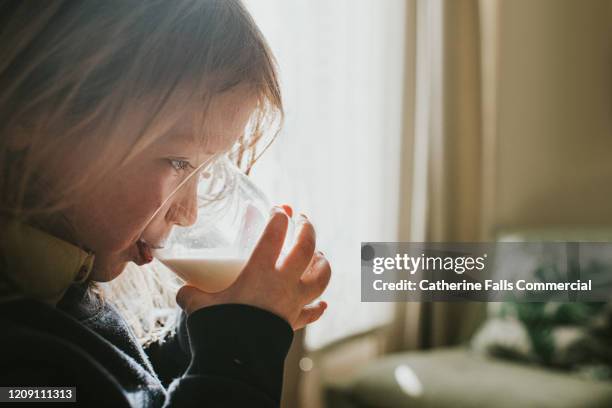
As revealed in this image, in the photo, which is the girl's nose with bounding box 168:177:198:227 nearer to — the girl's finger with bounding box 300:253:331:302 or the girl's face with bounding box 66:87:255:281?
the girl's face with bounding box 66:87:255:281

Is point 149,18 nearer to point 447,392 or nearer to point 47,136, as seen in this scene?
point 47,136

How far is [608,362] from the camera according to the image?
54.1 inches

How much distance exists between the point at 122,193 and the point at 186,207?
52 mm

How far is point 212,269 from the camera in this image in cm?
44

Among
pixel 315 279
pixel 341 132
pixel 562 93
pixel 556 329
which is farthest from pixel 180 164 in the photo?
pixel 562 93

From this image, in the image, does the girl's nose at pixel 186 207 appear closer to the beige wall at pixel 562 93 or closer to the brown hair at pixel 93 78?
the brown hair at pixel 93 78

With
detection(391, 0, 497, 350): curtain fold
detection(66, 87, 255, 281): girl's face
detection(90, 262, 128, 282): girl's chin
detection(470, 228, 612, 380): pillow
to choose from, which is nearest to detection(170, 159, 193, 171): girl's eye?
detection(66, 87, 255, 281): girl's face

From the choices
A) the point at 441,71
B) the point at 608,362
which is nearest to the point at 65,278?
the point at 608,362

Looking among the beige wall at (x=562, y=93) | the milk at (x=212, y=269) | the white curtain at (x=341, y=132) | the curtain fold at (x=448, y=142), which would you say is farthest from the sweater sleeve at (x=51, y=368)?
the beige wall at (x=562, y=93)

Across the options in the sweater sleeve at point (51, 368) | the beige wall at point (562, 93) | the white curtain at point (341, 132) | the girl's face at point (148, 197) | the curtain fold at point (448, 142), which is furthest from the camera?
the beige wall at point (562, 93)

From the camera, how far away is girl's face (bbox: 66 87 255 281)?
0.43 meters

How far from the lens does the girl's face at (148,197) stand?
43 centimetres

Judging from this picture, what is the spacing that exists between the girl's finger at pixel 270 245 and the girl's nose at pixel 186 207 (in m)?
0.07

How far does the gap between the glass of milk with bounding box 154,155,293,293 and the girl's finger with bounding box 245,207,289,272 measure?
1.3 inches
